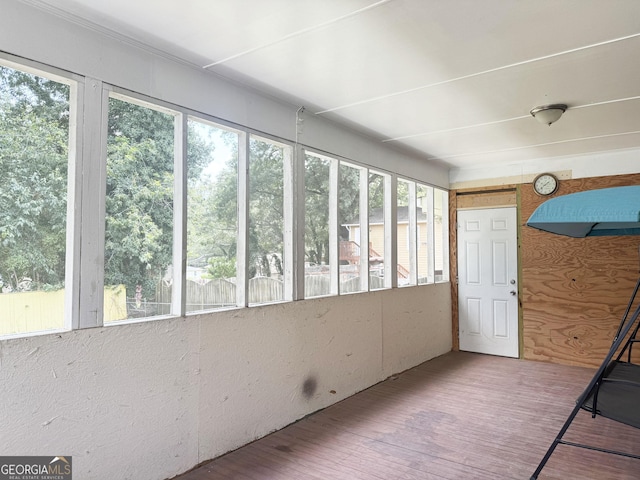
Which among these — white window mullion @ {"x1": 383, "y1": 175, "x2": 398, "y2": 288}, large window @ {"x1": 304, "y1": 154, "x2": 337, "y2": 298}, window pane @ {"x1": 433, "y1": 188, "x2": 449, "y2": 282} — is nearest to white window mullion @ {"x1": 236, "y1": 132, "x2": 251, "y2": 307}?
large window @ {"x1": 304, "y1": 154, "x2": 337, "y2": 298}

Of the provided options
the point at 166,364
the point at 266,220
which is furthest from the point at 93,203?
the point at 266,220

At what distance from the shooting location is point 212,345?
8.96 ft

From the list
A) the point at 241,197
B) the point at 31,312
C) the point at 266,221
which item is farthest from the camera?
the point at 266,221

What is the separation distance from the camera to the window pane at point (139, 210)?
2.32 m

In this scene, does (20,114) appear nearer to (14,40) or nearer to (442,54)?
(14,40)

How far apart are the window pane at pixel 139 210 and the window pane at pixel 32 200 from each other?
24 centimetres

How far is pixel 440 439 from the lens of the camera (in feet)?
9.88

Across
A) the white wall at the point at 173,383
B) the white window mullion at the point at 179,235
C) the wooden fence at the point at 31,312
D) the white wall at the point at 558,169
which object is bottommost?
the white wall at the point at 173,383

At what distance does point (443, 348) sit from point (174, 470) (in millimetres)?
4035

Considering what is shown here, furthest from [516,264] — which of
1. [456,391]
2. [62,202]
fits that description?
[62,202]

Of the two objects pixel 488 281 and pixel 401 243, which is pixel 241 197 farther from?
pixel 488 281

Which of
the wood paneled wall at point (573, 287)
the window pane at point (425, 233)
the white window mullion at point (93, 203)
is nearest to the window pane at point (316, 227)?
the white window mullion at point (93, 203)

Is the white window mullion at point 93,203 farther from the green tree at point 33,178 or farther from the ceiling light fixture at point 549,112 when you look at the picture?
the ceiling light fixture at point 549,112

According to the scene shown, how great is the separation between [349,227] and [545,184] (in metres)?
2.76
